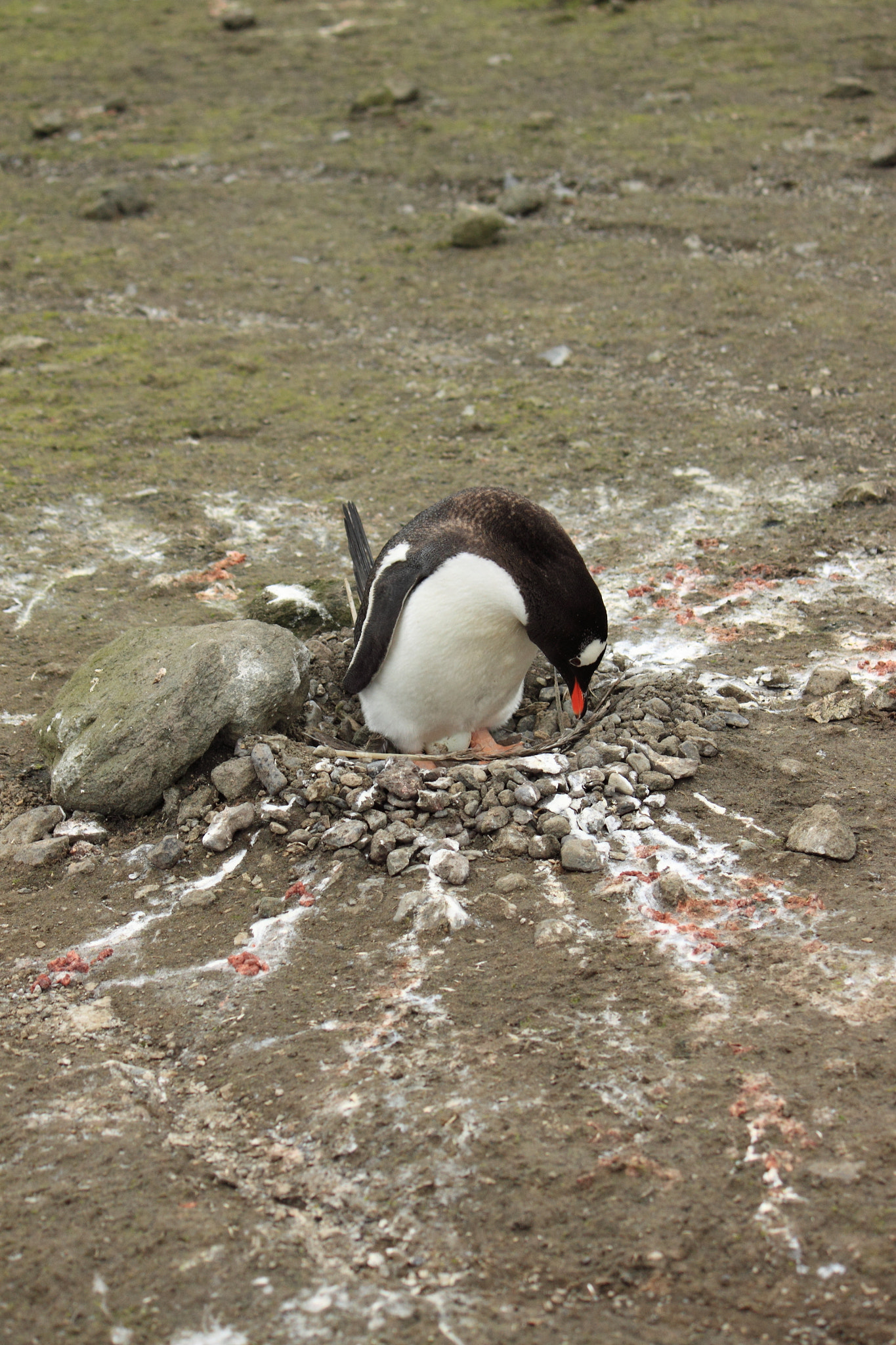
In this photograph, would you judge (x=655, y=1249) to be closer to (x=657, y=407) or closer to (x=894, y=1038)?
(x=894, y=1038)

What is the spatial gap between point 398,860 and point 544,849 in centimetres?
41

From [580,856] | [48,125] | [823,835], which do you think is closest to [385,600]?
[580,856]

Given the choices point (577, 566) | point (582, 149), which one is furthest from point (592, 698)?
point (582, 149)

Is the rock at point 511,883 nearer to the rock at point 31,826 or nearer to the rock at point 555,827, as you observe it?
the rock at point 555,827

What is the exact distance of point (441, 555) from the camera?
353cm

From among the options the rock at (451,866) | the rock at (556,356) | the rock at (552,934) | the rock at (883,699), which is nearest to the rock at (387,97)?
the rock at (556,356)

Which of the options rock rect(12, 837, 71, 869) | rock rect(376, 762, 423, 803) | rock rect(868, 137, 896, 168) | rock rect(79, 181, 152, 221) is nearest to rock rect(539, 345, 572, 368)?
rock rect(868, 137, 896, 168)

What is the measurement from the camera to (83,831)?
3250 millimetres

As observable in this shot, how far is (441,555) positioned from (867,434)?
9.91 ft

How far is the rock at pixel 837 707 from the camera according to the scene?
353 centimetres

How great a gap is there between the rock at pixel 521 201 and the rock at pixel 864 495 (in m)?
4.39

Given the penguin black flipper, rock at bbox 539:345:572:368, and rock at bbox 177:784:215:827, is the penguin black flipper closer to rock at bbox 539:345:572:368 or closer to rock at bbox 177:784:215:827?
rock at bbox 177:784:215:827

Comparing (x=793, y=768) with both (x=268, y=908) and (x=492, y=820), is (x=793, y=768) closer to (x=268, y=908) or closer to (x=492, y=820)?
(x=492, y=820)

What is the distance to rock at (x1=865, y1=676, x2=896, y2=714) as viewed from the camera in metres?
3.55
